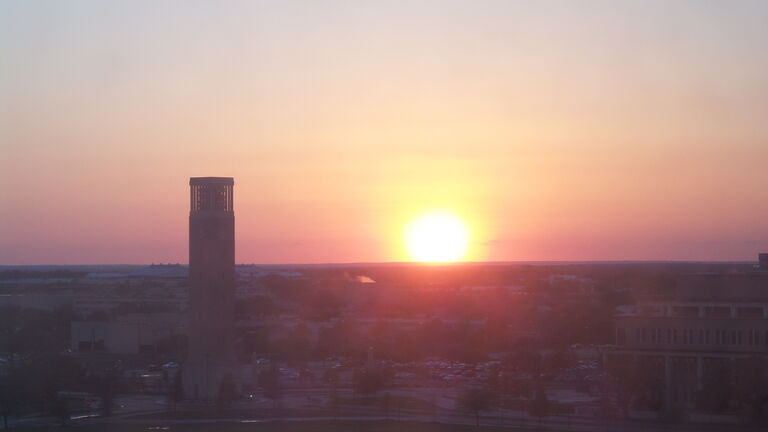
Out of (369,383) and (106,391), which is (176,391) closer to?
(106,391)

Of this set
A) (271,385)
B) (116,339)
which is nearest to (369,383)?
(271,385)

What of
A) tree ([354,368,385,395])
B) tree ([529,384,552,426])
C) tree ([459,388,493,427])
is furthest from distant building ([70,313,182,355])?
tree ([529,384,552,426])

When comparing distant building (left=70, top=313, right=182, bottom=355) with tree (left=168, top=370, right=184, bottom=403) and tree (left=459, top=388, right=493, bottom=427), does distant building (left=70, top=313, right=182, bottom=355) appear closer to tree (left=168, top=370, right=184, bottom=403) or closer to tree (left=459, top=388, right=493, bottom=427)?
tree (left=168, top=370, right=184, bottom=403)

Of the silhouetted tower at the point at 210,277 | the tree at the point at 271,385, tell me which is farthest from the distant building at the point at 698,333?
the silhouetted tower at the point at 210,277

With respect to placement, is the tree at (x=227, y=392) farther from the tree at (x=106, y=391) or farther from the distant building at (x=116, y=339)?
the distant building at (x=116, y=339)

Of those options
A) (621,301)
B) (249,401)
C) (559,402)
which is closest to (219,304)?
(249,401)

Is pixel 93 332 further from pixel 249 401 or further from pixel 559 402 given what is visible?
pixel 559 402
